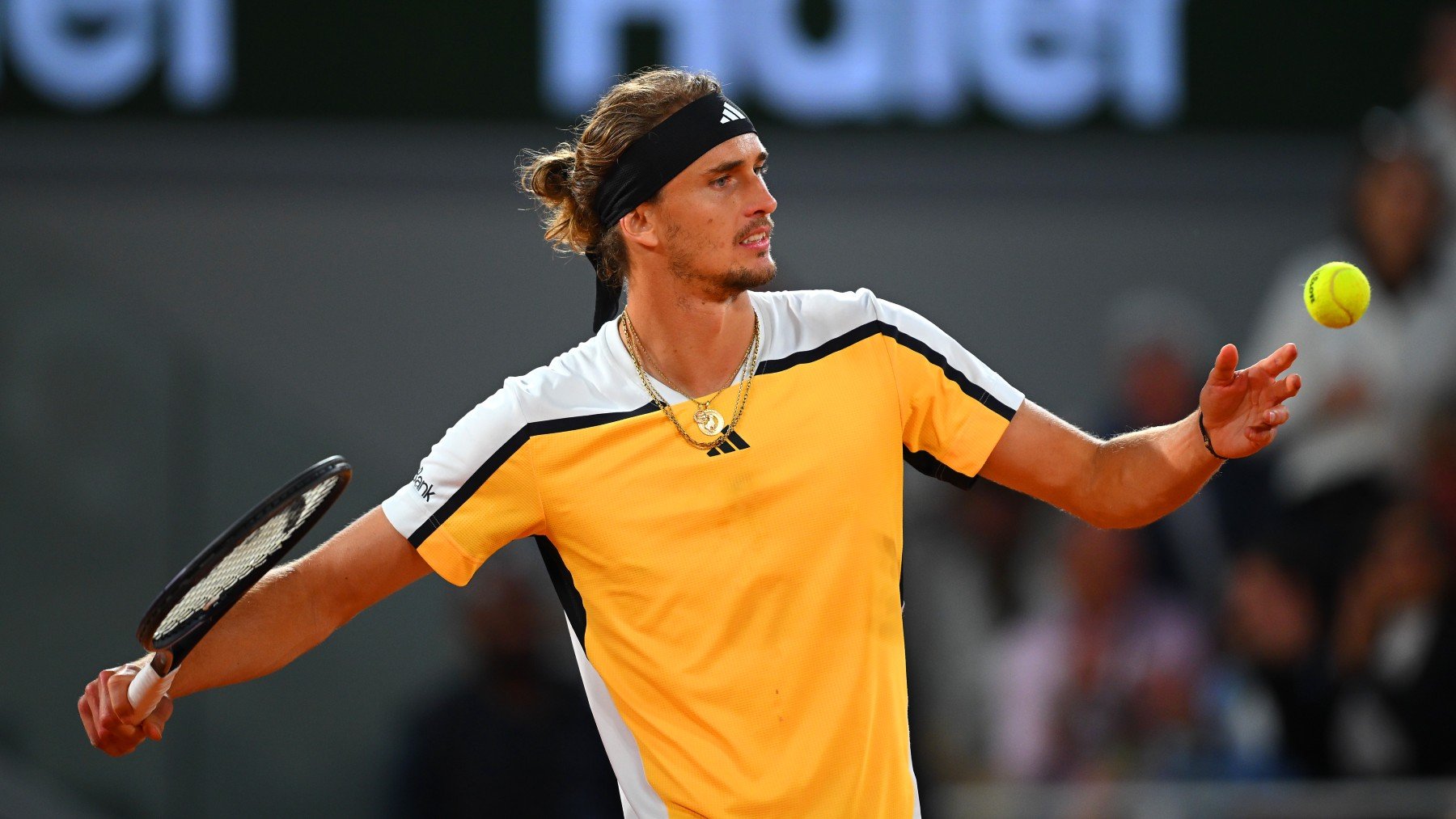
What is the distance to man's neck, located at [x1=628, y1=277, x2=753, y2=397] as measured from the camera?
3234 millimetres

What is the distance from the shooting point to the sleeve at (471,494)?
3143mm

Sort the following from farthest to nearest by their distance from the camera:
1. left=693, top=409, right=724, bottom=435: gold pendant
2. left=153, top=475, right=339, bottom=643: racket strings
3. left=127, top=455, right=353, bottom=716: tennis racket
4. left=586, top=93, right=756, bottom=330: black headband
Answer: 1. left=586, top=93, right=756, bottom=330: black headband
2. left=693, top=409, right=724, bottom=435: gold pendant
3. left=153, top=475, right=339, bottom=643: racket strings
4. left=127, top=455, right=353, bottom=716: tennis racket

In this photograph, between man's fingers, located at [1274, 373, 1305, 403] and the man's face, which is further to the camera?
the man's face

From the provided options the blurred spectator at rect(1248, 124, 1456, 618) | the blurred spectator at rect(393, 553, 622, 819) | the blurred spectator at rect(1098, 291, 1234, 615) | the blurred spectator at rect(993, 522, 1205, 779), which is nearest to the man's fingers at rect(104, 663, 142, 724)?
the blurred spectator at rect(393, 553, 622, 819)

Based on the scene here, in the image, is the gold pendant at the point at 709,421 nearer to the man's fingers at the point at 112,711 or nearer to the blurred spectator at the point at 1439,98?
the man's fingers at the point at 112,711

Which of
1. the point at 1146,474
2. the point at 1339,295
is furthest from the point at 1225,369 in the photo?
→ the point at 1339,295

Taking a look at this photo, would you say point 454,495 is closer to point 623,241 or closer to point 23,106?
point 623,241

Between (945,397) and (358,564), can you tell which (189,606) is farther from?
(945,397)

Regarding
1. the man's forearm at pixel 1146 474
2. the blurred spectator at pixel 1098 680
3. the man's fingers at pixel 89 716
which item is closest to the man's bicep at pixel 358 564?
the man's fingers at pixel 89 716

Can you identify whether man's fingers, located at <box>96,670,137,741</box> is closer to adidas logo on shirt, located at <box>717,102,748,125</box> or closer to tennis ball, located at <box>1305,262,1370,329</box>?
adidas logo on shirt, located at <box>717,102,748,125</box>

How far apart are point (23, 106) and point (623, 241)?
14.2 ft

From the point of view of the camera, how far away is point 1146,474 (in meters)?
3.10

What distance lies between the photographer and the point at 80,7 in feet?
22.3

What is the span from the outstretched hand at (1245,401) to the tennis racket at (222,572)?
1.56m
